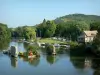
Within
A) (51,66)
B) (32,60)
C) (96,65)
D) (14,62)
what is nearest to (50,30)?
(32,60)

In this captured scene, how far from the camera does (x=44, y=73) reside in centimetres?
2231

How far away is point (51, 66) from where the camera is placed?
84.3ft

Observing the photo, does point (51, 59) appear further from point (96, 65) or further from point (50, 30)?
point (50, 30)

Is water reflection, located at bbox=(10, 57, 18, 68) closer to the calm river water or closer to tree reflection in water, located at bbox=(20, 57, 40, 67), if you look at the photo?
the calm river water

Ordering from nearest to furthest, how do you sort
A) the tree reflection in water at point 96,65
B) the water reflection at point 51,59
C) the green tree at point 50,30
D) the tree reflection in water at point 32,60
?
the tree reflection in water at point 96,65
the tree reflection in water at point 32,60
the water reflection at point 51,59
the green tree at point 50,30

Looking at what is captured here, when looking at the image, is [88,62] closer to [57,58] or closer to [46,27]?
[57,58]

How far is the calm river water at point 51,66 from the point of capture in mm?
22766

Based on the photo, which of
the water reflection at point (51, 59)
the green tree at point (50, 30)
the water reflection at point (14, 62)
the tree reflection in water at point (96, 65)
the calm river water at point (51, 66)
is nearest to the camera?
the tree reflection in water at point (96, 65)

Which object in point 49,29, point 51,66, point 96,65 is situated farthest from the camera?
point 49,29

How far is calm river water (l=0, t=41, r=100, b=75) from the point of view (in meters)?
22.8

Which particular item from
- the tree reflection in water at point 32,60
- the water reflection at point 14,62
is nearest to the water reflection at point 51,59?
the tree reflection in water at point 32,60

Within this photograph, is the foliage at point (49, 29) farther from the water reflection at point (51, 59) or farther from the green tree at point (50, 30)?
the water reflection at point (51, 59)

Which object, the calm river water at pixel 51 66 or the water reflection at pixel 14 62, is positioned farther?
the water reflection at pixel 14 62

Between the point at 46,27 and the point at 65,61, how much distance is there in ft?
121
